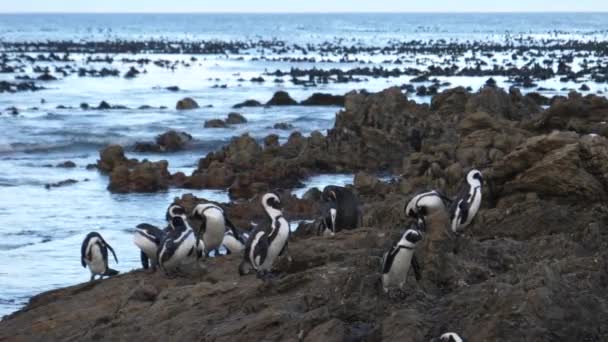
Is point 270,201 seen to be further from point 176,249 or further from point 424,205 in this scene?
point 424,205

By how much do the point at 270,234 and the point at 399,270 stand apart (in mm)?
1838

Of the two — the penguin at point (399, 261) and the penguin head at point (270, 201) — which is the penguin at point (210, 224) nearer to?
the penguin head at point (270, 201)

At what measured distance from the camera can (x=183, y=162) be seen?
26094 millimetres

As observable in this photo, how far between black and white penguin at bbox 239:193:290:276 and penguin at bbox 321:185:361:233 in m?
2.16

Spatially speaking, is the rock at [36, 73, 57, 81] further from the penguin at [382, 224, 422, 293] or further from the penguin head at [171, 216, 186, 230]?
Answer: the penguin at [382, 224, 422, 293]

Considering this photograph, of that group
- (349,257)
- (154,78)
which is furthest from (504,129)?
(154,78)

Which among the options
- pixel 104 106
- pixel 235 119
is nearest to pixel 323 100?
pixel 235 119

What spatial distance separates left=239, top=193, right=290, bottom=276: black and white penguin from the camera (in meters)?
10.2

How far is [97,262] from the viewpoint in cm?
1250

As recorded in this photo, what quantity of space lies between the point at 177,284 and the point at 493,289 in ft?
11.3

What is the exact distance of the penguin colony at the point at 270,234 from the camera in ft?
→ 29.1

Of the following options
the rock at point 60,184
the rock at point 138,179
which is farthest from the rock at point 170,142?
the rock at point 138,179

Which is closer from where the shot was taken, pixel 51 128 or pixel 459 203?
pixel 459 203

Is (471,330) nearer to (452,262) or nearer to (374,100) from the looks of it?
(452,262)
